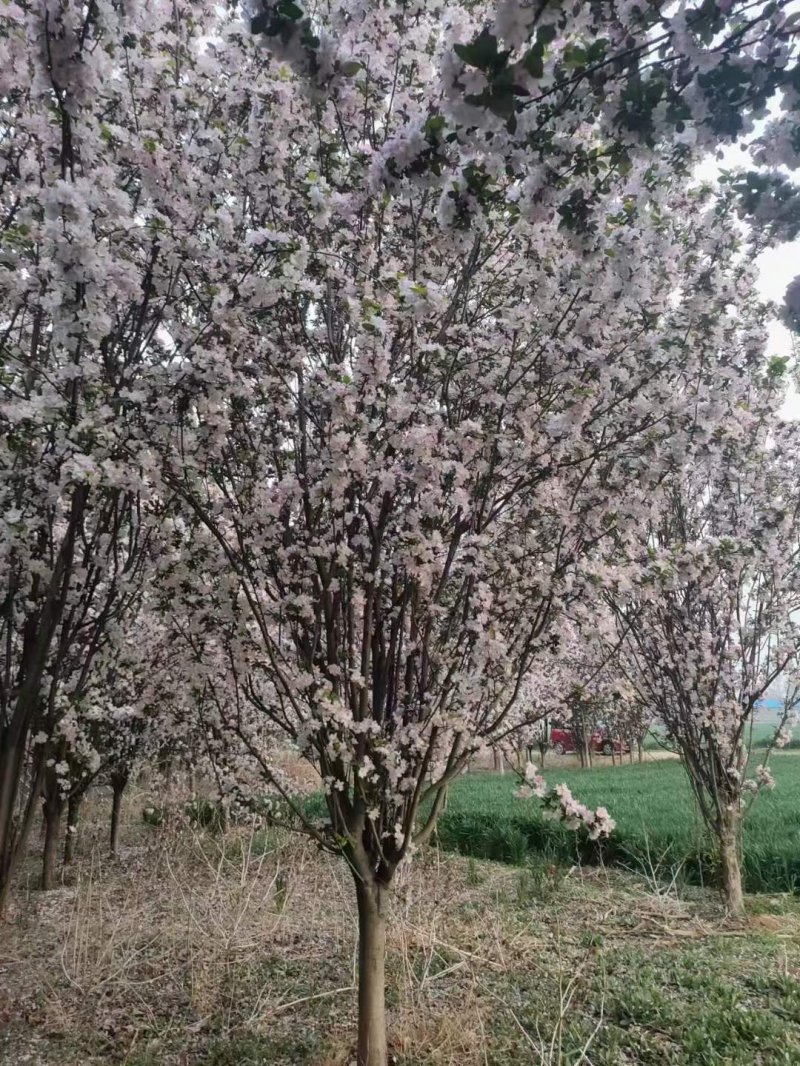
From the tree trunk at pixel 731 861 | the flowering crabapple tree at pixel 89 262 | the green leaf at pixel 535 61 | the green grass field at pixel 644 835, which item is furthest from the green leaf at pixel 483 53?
the green grass field at pixel 644 835

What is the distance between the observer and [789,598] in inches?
268

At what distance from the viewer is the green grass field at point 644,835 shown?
820 centimetres

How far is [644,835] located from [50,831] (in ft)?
23.8

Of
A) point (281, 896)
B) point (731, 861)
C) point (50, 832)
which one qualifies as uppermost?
point (50, 832)

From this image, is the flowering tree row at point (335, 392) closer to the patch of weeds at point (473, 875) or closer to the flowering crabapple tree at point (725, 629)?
the flowering crabapple tree at point (725, 629)

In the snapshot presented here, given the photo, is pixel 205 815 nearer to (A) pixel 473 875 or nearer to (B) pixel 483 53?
(A) pixel 473 875

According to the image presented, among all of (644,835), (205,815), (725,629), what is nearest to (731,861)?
(725,629)

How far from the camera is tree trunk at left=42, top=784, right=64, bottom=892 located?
304 inches

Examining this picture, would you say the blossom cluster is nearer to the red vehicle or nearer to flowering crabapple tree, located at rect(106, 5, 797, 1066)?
flowering crabapple tree, located at rect(106, 5, 797, 1066)

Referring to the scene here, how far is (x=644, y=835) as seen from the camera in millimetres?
9250

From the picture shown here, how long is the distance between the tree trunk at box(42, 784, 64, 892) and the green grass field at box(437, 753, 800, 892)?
575 cm

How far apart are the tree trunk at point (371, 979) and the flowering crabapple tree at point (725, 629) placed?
3.52 meters

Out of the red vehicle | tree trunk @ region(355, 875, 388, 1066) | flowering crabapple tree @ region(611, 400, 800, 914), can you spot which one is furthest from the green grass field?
the red vehicle

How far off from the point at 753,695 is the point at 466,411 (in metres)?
4.62
